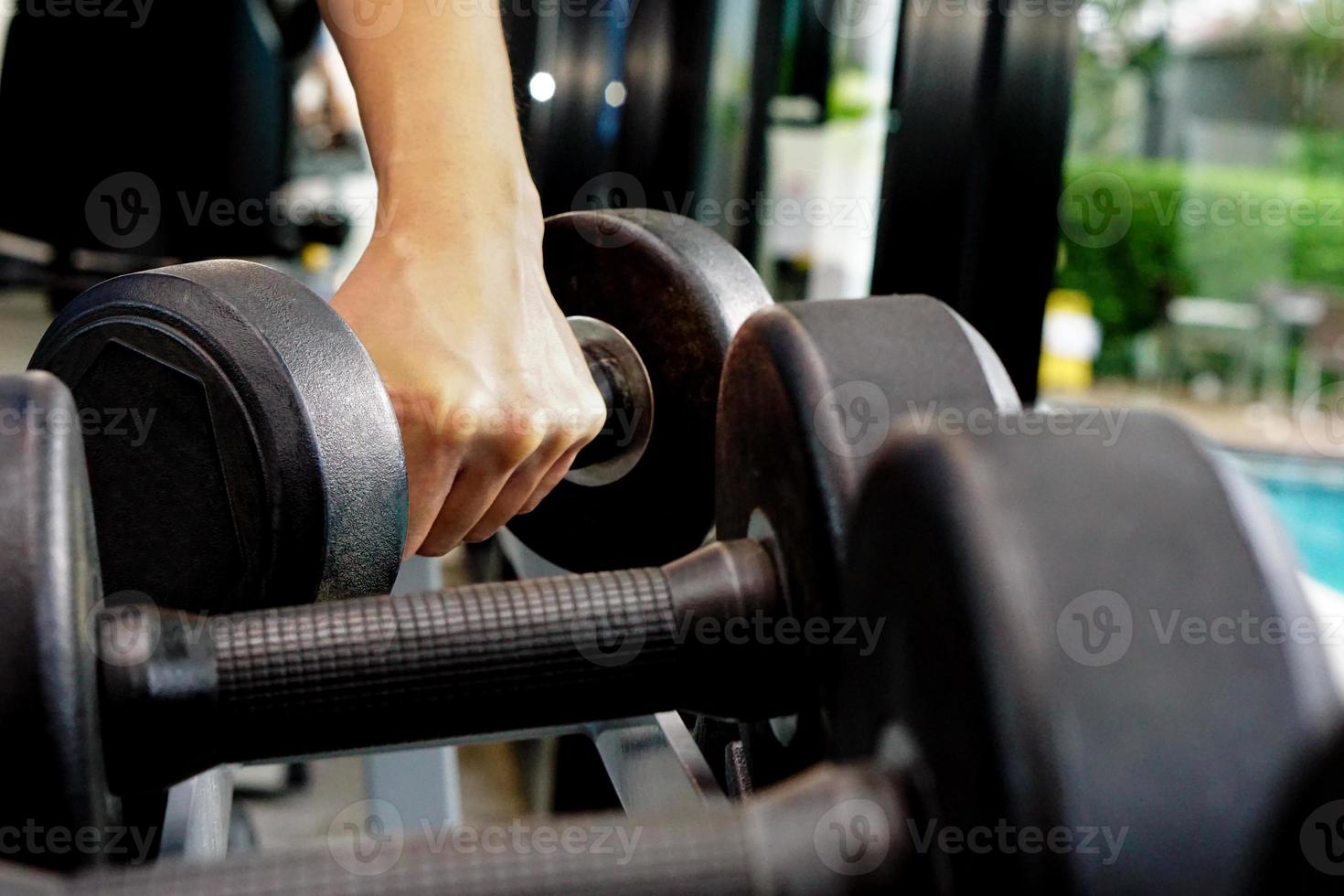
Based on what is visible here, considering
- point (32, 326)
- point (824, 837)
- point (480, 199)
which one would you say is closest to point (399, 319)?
point (480, 199)

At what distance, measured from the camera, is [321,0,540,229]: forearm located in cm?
73

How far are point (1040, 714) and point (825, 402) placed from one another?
7.5 inches

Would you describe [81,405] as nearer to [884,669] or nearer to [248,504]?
[248,504]

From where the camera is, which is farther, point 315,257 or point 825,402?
point 315,257

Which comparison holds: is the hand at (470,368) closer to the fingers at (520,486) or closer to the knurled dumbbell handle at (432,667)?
the fingers at (520,486)

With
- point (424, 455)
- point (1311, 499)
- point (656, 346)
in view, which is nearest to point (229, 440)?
point (424, 455)

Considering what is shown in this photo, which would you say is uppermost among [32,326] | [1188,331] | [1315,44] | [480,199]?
[1315,44]

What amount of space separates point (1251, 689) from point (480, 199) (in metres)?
0.52

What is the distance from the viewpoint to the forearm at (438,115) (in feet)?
2.39

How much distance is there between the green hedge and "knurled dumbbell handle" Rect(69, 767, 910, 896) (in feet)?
5.03

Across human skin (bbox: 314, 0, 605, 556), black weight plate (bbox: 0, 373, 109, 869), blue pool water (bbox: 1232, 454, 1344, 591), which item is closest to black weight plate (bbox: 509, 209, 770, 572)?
human skin (bbox: 314, 0, 605, 556)

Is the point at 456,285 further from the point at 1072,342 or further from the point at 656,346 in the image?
the point at 1072,342

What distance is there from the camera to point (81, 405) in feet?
1.82

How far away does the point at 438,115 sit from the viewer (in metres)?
0.74
